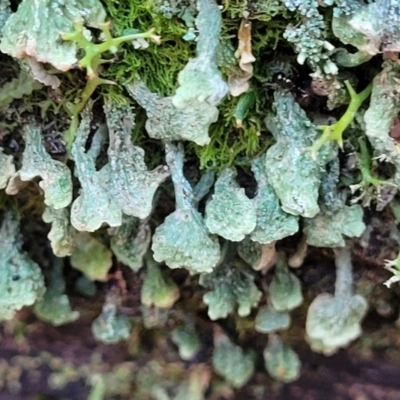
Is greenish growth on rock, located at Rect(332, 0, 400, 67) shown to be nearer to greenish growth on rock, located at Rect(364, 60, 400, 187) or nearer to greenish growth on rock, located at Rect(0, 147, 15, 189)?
greenish growth on rock, located at Rect(364, 60, 400, 187)

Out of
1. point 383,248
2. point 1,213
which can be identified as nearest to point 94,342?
point 1,213

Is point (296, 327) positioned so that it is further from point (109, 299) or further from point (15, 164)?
point (15, 164)

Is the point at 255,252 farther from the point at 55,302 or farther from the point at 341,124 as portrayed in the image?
the point at 55,302

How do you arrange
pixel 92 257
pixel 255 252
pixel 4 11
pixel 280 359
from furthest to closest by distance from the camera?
pixel 280 359
pixel 92 257
pixel 255 252
pixel 4 11

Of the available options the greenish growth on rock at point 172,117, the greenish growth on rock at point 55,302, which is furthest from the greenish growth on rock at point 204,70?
the greenish growth on rock at point 55,302

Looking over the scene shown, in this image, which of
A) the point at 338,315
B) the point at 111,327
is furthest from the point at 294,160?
the point at 111,327

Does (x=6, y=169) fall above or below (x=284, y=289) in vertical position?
above
